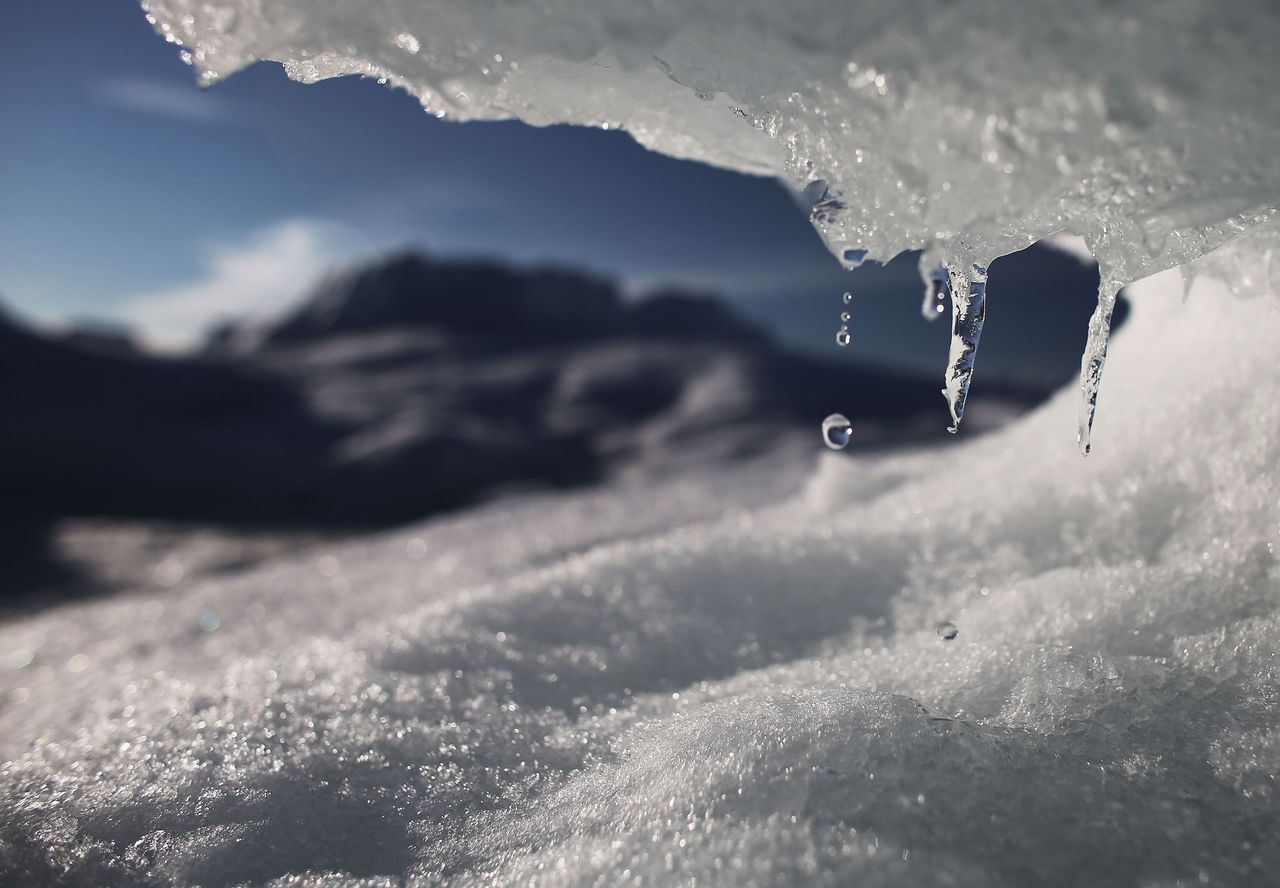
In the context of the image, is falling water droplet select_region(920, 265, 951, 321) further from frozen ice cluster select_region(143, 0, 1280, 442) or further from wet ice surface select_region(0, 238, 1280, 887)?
wet ice surface select_region(0, 238, 1280, 887)

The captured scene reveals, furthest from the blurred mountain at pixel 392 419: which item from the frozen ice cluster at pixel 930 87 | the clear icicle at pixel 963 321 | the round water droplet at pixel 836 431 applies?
the frozen ice cluster at pixel 930 87

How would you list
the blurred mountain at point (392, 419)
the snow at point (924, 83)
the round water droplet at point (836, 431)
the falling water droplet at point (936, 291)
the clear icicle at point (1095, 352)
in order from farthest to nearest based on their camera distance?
1. the blurred mountain at point (392, 419)
2. the round water droplet at point (836, 431)
3. the falling water droplet at point (936, 291)
4. the clear icicle at point (1095, 352)
5. the snow at point (924, 83)

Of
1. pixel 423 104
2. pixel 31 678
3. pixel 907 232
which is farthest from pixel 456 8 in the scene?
pixel 31 678

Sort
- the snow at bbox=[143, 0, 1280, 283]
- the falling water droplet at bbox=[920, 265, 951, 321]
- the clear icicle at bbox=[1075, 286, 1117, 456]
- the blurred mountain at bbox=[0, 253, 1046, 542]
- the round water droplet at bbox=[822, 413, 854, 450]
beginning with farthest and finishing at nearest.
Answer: the blurred mountain at bbox=[0, 253, 1046, 542]
the round water droplet at bbox=[822, 413, 854, 450]
the falling water droplet at bbox=[920, 265, 951, 321]
the clear icicle at bbox=[1075, 286, 1117, 456]
the snow at bbox=[143, 0, 1280, 283]

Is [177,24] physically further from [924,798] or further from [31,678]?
[31,678]

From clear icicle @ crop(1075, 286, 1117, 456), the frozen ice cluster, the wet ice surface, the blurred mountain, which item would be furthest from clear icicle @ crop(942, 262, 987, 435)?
the blurred mountain

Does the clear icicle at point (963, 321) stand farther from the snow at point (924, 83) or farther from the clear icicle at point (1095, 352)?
the clear icicle at point (1095, 352)

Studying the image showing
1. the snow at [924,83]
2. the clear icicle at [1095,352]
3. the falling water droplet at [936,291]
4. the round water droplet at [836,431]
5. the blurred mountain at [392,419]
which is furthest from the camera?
the blurred mountain at [392,419]

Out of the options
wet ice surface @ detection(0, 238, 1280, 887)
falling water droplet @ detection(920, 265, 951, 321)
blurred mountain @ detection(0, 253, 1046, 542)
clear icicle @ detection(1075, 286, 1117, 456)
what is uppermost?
blurred mountain @ detection(0, 253, 1046, 542)
